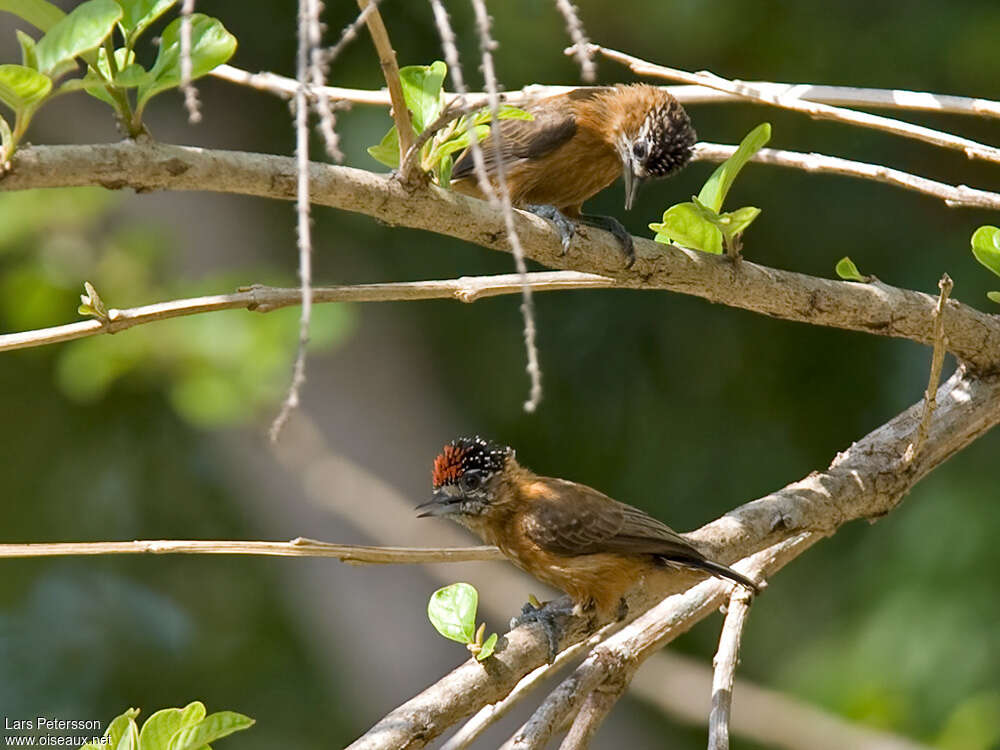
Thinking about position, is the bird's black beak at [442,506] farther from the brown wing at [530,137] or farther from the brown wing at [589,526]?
the brown wing at [530,137]

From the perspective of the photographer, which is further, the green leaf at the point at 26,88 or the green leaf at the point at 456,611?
the green leaf at the point at 456,611

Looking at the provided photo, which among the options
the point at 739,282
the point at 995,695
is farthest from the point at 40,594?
the point at 739,282

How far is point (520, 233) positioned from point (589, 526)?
1.34 meters

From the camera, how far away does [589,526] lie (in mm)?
3412

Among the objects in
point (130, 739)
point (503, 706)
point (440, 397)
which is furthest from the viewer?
point (440, 397)

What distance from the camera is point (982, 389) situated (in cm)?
306

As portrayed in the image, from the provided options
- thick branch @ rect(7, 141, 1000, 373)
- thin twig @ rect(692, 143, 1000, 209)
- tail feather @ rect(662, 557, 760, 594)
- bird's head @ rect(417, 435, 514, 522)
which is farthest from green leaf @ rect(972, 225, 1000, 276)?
bird's head @ rect(417, 435, 514, 522)

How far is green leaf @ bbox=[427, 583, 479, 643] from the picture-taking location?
7.69ft

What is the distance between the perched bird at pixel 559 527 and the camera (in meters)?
3.18

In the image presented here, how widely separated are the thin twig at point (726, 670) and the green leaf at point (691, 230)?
82cm

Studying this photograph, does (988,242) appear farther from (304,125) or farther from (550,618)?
(304,125)

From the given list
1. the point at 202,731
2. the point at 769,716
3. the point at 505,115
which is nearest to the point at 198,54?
the point at 505,115

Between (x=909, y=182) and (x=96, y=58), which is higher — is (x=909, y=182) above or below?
above

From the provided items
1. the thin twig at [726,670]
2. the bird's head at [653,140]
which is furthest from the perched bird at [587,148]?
the thin twig at [726,670]
